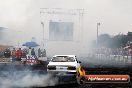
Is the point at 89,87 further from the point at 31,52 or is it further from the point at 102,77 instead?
the point at 31,52

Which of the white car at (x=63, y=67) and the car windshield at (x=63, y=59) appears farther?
the car windshield at (x=63, y=59)

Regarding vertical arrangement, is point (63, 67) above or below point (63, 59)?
below

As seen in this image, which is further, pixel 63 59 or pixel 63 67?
pixel 63 59

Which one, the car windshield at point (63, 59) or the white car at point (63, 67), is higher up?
the car windshield at point (63, 59)

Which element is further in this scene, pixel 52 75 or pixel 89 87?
pixel 52 75

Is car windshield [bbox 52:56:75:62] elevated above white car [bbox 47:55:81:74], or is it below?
above

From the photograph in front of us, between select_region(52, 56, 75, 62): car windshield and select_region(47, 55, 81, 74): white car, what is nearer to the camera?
select_region(47, 55, 81, 74): white car

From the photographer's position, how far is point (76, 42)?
90.1 m

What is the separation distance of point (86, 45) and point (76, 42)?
11.8 metres

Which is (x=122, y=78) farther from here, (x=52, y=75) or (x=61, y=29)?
(x=61, y=29)

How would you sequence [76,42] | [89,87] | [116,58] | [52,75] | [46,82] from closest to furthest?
[89,87] → [46,82] → [52,75] → [116,58] → [76,42]

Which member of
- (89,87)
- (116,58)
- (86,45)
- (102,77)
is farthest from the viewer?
(86,45)

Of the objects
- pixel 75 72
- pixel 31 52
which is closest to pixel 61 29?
pixel 31 52

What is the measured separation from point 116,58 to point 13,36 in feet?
187
